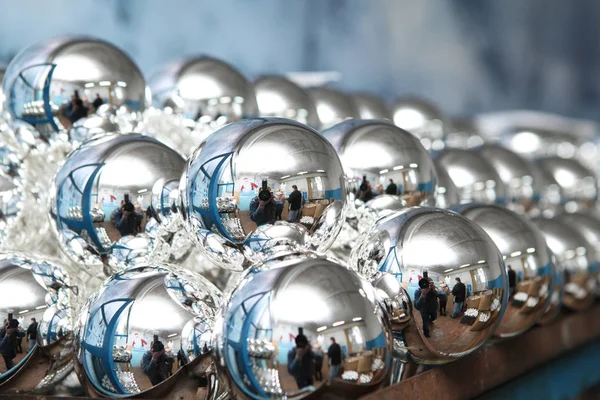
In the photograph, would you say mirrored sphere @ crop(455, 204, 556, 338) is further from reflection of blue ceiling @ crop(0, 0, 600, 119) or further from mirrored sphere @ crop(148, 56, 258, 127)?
reflection of blue ceiling @ crop(0, 0, 600, 119)

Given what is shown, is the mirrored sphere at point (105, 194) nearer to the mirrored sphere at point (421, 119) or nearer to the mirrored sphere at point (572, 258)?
the mirrored sphere at point (572, 258)

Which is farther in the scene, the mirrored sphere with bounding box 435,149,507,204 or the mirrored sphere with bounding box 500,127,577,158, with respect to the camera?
the mirrored sphere with bounding box 500,127,577,158

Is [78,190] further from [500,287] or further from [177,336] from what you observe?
[500,287]

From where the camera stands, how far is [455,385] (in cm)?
66

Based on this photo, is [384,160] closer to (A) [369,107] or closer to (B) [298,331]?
(B) [298,331]

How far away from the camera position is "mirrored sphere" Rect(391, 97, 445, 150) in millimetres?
1282

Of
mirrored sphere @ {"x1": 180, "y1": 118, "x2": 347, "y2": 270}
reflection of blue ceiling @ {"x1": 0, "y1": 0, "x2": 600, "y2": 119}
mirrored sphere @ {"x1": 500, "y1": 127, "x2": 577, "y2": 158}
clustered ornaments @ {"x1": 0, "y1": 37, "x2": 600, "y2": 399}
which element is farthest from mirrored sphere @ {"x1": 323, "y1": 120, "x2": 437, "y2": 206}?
mirrored sphere @ {"x1": 500, "y1": 127, "x2": 577, "y2": 158}

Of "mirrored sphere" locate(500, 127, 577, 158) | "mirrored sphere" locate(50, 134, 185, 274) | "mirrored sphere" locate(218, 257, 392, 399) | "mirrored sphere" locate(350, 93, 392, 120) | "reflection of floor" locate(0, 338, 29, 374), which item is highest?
"mirrored sphere" locate(350, 93, 392, 120)

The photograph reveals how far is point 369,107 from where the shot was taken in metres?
1.20

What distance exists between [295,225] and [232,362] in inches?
4.3

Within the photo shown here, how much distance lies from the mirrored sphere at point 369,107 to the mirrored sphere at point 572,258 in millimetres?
295

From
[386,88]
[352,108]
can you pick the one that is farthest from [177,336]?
[386,88]

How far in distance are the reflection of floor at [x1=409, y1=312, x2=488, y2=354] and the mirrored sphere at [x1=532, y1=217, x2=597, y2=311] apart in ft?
1.12

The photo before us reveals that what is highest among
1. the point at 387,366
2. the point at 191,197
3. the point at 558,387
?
the point at 191,197
